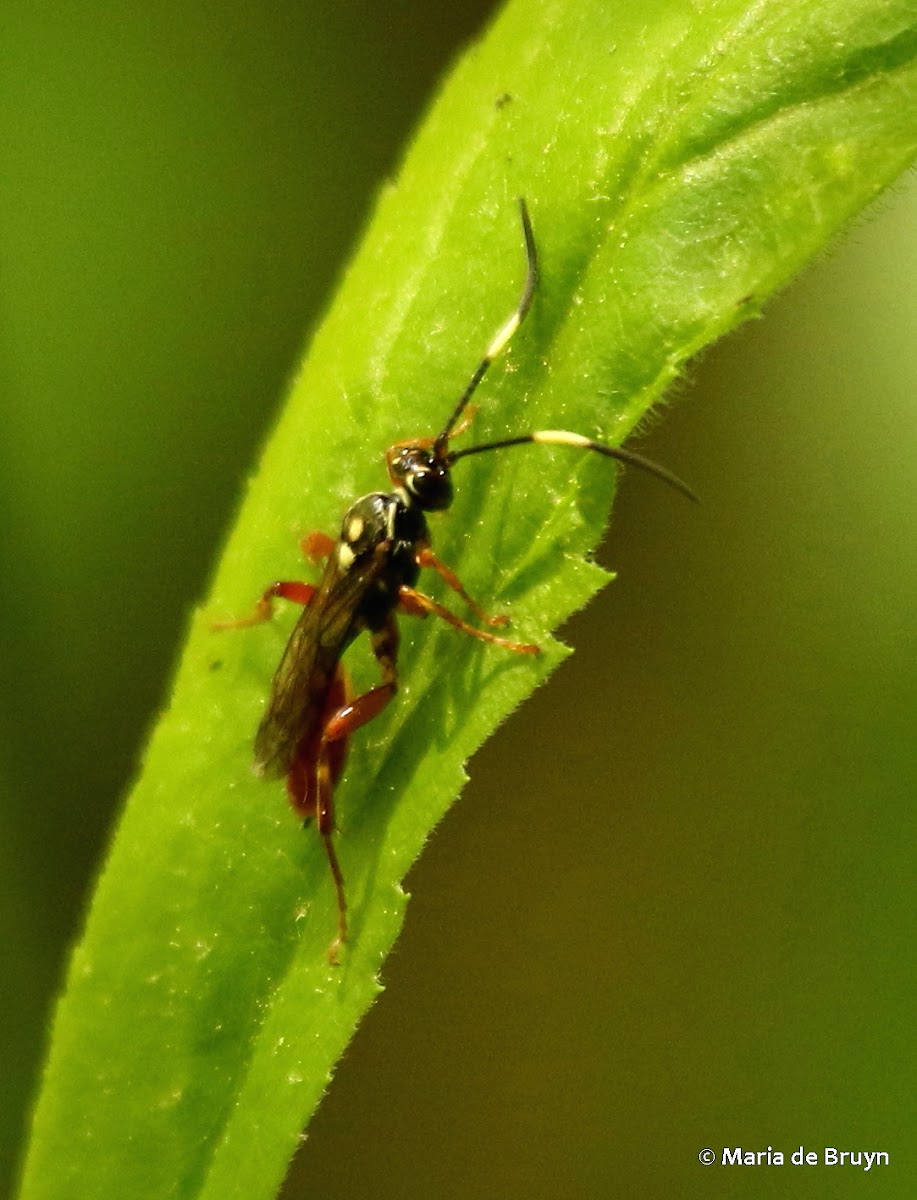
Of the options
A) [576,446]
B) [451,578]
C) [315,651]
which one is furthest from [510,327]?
[315,651]

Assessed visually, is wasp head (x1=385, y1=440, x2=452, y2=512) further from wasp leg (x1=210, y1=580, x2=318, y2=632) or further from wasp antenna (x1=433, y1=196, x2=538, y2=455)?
wasp leg (x1=210, y1=580, x2=318, y2=632)

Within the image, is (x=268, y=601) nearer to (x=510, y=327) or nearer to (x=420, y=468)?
(x=420, y=468)

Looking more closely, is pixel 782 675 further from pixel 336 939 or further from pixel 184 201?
pixel 184 201

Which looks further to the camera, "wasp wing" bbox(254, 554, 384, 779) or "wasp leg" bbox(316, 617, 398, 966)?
"wasp wing" bbox(254, 554, 384, 779)

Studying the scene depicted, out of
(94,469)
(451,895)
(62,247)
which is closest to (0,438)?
(94,469)

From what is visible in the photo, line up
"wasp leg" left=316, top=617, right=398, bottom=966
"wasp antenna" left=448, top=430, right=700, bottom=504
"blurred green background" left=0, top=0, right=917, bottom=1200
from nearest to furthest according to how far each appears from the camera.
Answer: "wasp antenna" left=448, top=430, right=700, bottom=504, "wasp leg" left=316, top=617, right=398, bottom=966, "blurred green background" left=0, top=0, right=917, bottom=1200

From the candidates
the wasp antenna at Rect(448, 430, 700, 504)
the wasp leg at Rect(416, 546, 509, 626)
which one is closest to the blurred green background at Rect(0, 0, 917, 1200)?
Answer: the wasp leg at Rect(416, 546, 509, 626)
